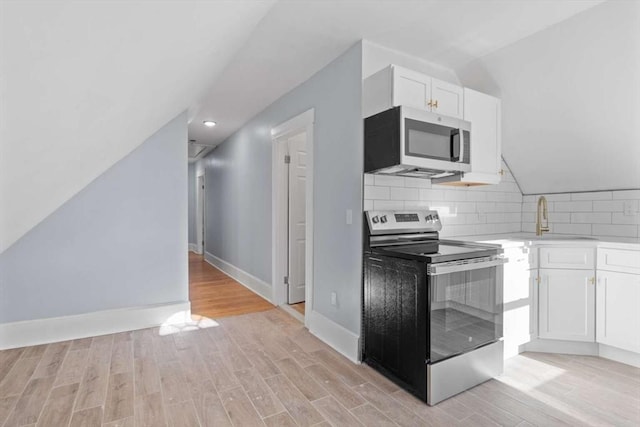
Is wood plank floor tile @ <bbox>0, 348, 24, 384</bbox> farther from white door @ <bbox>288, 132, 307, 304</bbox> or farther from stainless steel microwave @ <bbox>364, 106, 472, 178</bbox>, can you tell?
stainless steel microwave @ <bbox>364, 106, 472, 178</bbox>

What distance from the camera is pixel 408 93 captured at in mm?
2240

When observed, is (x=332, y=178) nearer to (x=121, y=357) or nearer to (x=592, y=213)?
(x=121, y=357)

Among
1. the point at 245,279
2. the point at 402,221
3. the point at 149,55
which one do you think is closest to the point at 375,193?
the point at 402,221

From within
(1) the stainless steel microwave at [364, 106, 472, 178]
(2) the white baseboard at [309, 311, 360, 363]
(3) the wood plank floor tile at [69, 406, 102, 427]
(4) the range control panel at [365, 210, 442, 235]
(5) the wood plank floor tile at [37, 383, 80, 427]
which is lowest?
(3) the wood plank floor tile at [69, 406, 102, 427]

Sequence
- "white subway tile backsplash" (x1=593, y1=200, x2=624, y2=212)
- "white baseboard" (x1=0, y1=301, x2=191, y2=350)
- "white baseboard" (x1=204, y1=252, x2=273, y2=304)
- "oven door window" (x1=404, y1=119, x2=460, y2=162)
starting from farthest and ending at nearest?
"white baseboard" (x1=204, y1=252, x2=273, y2=304) < "white subway tile backsplash" (x1=593, y1=200, x2=624, y2=212) < "white baseboard" (x1=0, y1=301, x2=191, y2=350) < "oven door window" (x1=404, y1=119, x2=460, y2=162)

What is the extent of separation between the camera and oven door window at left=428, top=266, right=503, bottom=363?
6.29 feet

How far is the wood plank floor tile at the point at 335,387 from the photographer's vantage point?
1.95 meters

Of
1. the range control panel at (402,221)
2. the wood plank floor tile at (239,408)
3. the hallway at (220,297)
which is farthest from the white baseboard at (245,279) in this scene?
the range control panel at (402,221)

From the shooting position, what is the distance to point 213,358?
8.20 ft

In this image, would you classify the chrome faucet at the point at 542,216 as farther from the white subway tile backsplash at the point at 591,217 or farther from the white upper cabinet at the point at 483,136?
the white upper cabinet at the point at 483,136

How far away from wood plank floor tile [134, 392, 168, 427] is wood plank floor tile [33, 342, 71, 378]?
850 mm

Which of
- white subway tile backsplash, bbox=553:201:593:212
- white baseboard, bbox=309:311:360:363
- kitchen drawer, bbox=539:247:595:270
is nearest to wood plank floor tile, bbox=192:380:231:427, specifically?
white baseboard, bbox=309:311:360:363

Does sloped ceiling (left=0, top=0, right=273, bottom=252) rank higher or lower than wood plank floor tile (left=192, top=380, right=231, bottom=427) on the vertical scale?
higher

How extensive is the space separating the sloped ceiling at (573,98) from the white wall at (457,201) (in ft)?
1.04
